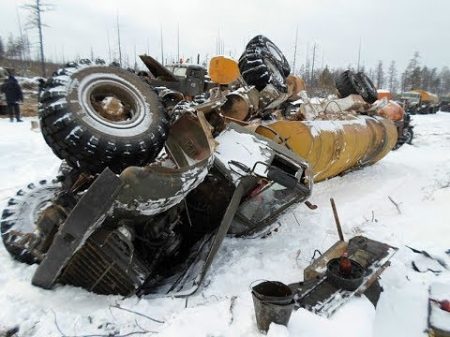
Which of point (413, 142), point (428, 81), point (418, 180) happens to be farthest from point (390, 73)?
point (418, 180)

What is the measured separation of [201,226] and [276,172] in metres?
1.24

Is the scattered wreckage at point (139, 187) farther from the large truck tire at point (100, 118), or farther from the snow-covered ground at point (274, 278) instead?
the snow-covered ground at point (274, 278)

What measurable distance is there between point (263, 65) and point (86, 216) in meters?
4.58

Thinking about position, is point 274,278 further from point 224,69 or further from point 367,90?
point 367,90

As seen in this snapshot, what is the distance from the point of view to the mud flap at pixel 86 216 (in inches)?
124

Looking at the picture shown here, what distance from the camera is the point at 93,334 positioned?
2.98 meters

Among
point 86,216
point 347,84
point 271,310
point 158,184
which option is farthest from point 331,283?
point 347,84

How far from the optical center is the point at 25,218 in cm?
438

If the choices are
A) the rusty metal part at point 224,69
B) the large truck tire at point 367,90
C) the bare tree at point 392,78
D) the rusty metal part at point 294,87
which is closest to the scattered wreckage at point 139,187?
the rusty metal part at point 224,69

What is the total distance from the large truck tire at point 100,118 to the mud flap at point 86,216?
0.48 metres

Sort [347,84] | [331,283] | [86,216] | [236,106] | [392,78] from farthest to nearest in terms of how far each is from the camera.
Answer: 1. [392,78]
2. [347,84]
3. [236,106]
4. [331,283]
5. [86,216]

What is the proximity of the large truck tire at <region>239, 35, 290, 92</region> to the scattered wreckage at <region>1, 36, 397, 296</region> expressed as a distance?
979mm

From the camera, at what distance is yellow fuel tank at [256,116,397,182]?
19.6 ft

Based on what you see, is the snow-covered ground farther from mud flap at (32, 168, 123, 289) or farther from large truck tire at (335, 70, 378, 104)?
large truck tire at (335, 70, 378, 104)
